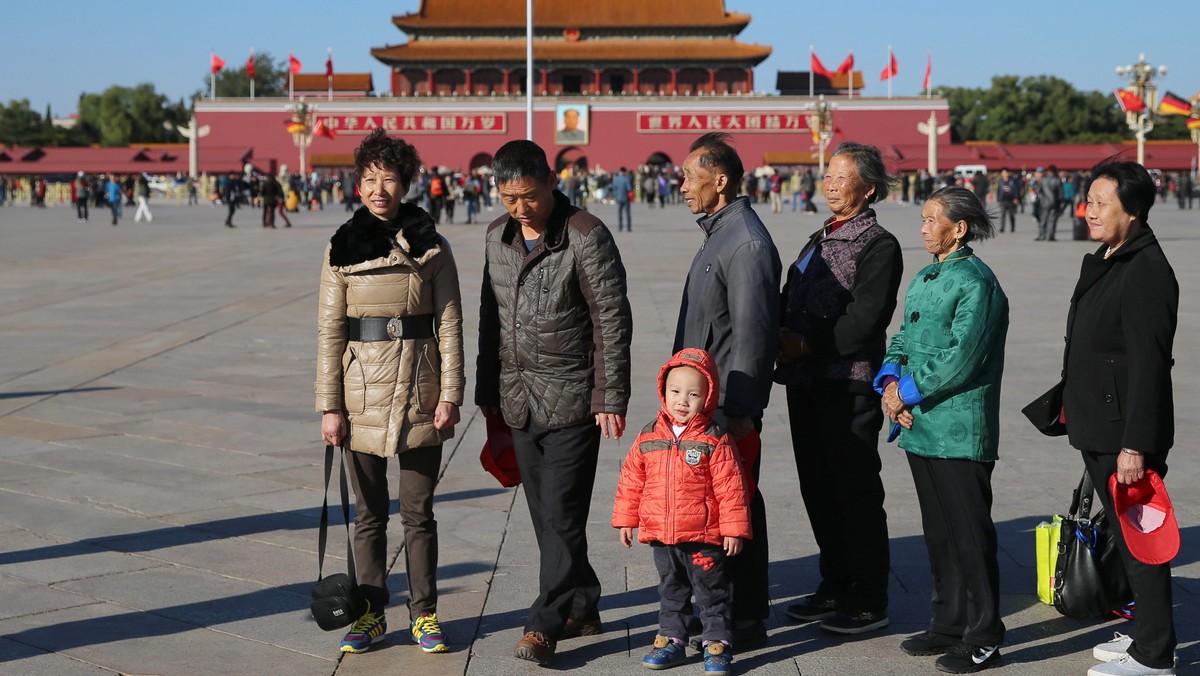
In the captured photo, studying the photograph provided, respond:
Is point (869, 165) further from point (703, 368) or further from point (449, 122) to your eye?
point (449, 122)

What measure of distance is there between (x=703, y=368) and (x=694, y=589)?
619mm

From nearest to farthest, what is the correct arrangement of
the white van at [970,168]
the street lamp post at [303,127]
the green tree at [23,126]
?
the street lamp post at [303,127]
the white van at [970,168]
the green tree at [23,126]

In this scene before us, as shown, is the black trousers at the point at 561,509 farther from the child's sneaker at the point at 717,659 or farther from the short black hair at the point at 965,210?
the short black hair at the point at 965,210

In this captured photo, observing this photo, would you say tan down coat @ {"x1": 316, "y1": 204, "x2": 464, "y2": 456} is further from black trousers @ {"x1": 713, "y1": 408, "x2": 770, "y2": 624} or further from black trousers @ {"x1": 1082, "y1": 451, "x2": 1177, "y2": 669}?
black trousers @ {"x1": 1082, "y1": 451, "x2": 1177, "y2": 669}

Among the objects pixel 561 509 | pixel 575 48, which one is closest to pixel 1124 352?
pixel 561 509

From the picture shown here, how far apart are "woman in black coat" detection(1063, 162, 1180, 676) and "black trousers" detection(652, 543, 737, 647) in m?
0.96

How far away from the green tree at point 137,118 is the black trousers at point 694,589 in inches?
3147

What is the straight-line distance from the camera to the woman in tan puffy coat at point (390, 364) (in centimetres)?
→ 379

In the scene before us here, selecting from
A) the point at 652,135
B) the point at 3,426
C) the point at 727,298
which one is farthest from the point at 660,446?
the point at 652,135

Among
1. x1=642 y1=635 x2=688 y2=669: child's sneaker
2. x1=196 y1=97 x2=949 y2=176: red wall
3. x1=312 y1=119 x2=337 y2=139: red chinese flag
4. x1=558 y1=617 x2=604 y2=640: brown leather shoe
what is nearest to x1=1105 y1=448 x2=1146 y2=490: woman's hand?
x1=642 y1=635 x2=688 y2=669: child's sneaker

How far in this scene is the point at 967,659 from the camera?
11.8ft

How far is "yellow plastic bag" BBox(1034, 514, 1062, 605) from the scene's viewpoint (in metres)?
4.00

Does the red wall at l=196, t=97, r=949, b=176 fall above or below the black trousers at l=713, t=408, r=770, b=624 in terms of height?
above

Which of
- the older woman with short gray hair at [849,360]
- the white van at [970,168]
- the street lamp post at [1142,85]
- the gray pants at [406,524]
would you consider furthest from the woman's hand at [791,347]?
the white van at [970,168]
